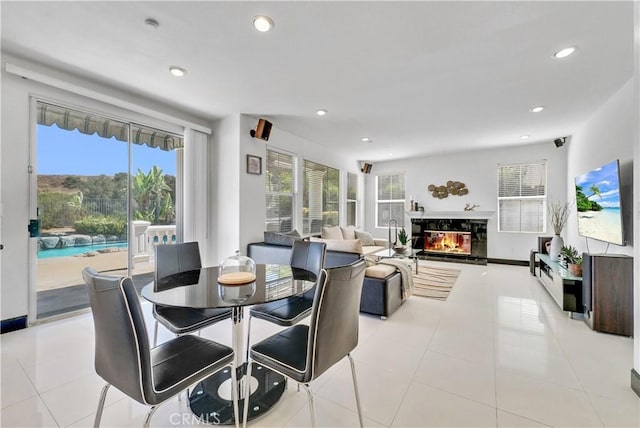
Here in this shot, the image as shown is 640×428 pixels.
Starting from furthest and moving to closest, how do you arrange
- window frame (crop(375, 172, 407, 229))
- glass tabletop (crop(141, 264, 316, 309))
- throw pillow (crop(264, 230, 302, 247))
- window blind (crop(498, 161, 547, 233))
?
1. window frame (crop(375, 172, 407, 229))
2. window blind (crop(498, 161, 547, 233))
3. throw pillow (crop(264, 230, 302, 247))
4. glass tabletop (crop(141, 264, 316, 309))

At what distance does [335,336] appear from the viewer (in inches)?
51.8

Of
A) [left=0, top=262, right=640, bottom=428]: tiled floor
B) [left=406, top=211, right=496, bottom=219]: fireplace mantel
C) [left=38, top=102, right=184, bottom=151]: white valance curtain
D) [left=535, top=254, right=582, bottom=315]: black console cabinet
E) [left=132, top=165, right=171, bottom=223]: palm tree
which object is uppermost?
[left=38, top=102, right=184, bottom=151]: white valance curtain

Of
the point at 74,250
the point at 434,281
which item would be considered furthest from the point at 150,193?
the point at 434,281

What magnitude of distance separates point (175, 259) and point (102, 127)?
2.14 meters

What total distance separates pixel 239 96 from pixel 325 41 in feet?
4.98

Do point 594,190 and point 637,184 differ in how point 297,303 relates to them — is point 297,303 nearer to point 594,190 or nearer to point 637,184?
point 637,184

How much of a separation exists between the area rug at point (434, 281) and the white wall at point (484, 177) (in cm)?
162

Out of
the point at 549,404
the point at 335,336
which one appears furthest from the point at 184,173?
the point at 549,404

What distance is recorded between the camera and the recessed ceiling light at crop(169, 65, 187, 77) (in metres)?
2.61

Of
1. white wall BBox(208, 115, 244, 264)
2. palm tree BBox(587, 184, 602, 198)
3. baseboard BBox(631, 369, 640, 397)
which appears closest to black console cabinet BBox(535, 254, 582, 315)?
palm tree BBox(587, 184, 602, 198)

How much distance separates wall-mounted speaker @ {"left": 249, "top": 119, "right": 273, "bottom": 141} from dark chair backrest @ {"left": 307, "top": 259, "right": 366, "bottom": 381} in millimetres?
3226

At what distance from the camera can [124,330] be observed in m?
1.04

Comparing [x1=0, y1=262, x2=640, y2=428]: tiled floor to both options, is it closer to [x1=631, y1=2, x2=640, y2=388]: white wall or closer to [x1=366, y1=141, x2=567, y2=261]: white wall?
[x1=631, y1=2, x2=640, y2=388]: white wall

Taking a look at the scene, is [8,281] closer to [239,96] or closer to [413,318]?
[239,96]
